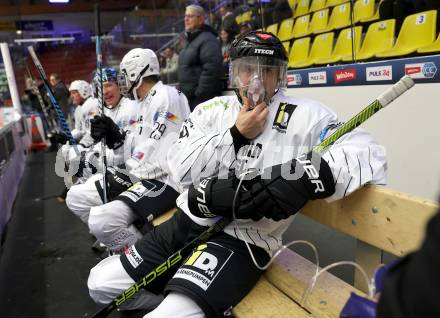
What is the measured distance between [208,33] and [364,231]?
3205mm

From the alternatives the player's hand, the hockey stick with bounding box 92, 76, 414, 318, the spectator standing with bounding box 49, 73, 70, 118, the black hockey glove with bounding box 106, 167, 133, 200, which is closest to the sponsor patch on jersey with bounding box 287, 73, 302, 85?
the black hockey glove with bounding box 106, 167, 133, 200

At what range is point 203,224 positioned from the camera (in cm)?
166

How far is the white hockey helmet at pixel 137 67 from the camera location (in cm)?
278

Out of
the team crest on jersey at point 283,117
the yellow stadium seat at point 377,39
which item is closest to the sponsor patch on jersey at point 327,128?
the team crest on jersey at point 283,117

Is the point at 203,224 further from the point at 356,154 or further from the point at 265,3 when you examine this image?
the point at 265,3

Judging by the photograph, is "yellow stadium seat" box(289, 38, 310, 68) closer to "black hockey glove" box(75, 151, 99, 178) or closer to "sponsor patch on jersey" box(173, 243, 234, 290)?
"black hockey glove" box(75, 151, 99, 178)

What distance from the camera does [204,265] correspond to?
143 centimetres

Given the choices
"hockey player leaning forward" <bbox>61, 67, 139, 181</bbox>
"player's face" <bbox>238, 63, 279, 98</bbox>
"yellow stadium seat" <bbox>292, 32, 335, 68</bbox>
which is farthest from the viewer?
"yellow stadium seat" <bbox>292, 32, 335, 68</bbox>

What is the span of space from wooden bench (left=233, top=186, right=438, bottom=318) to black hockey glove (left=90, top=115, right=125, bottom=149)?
5.39 ft

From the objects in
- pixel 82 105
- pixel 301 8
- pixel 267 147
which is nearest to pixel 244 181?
pixel 267 147

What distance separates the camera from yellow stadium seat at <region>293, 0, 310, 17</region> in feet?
17.3

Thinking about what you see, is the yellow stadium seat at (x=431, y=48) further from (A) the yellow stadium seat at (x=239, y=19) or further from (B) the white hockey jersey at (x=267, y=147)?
(A) the yellow stadium seat at (x=239, y=19)

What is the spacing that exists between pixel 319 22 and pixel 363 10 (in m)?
0.68

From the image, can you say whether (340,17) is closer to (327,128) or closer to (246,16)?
(246,16)
